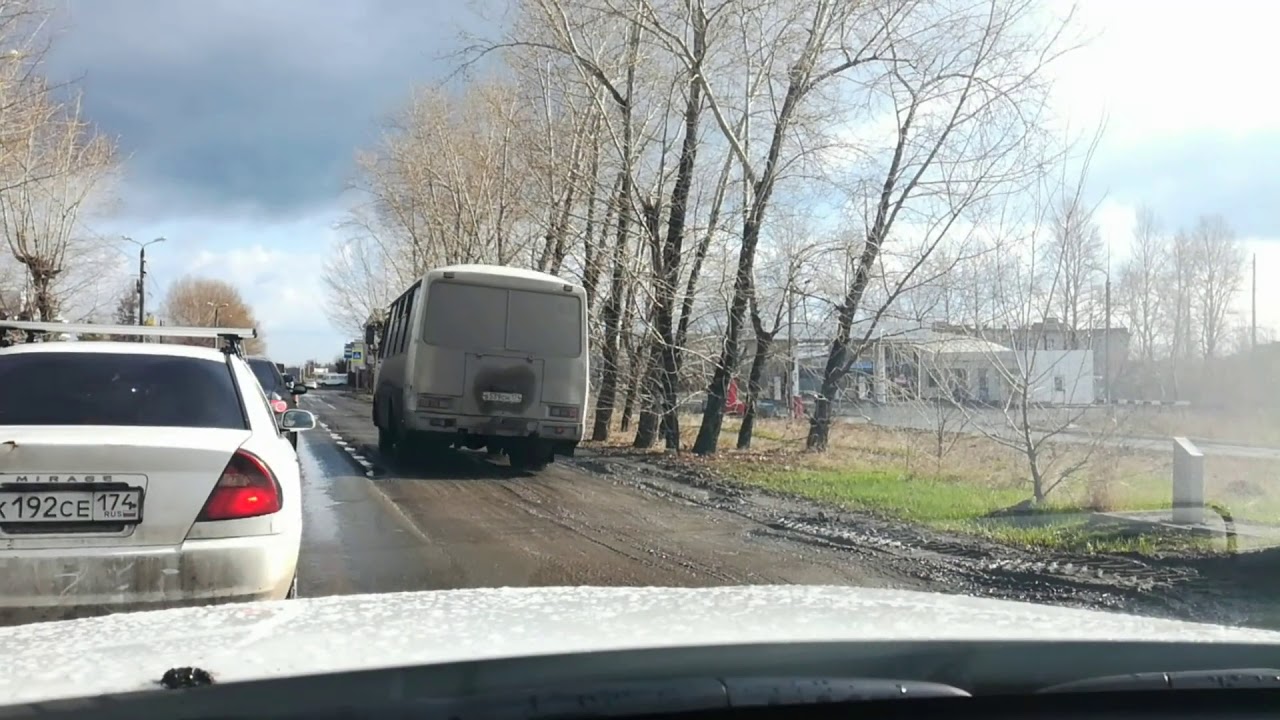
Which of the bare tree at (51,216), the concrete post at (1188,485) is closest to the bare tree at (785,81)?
the concrete post at (1188,485)

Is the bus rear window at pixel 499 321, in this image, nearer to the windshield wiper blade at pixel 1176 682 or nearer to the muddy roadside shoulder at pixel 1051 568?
the muddy roadside shoulder at pixel 1051 568

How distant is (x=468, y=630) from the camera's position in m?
2.91

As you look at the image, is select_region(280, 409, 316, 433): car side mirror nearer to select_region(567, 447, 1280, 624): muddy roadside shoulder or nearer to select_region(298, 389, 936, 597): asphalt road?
select_region(298, 389, 936, 597): asphalt road

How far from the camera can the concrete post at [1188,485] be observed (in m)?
9.74

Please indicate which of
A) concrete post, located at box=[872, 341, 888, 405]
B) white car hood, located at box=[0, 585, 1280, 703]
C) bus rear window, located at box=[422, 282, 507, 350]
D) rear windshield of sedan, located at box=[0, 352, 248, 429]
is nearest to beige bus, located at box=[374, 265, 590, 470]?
Result: bus rear window, located at box=[422, 282, 507, 350]

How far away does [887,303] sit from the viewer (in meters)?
17.2

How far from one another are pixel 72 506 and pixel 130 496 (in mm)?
225

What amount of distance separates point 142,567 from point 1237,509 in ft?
33.7

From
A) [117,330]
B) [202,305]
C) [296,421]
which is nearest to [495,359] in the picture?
[296,421]

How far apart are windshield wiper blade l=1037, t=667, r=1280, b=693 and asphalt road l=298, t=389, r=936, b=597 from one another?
491 centimetres

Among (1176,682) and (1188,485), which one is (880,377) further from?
(1176,682)

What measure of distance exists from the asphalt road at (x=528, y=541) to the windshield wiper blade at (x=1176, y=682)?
4.91m

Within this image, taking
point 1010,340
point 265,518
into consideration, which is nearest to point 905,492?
point 1010,340

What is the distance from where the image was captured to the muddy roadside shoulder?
6.98 m
